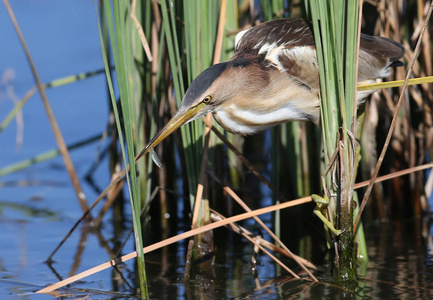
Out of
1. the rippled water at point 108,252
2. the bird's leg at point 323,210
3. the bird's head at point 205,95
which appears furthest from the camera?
the rippled water at point 108,252

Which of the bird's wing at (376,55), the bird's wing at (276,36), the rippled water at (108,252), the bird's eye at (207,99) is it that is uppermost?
the bird's wing at (276,36)

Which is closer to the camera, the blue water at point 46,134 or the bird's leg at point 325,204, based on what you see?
the bird's leg at point 325,204

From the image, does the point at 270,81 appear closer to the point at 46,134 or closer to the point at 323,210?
the point at 323,210

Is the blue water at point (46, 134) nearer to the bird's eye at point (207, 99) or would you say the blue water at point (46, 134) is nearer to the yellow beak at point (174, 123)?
the yellow beak at point (174, 123)

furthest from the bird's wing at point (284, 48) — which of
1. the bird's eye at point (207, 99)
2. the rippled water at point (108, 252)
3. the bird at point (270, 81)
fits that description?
the rippled water at point (108, 252)

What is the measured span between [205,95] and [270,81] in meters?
0.34

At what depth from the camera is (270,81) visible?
100 inches

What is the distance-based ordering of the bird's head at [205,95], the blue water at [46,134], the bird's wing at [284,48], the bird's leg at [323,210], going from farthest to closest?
the blue water at [46,134] → the bird's wing at [284,48] → the bird's leg at [323,210] → the bird's head at [205,95]

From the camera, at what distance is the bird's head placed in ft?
7.55

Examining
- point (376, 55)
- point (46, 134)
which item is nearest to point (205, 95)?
point (376, 55)

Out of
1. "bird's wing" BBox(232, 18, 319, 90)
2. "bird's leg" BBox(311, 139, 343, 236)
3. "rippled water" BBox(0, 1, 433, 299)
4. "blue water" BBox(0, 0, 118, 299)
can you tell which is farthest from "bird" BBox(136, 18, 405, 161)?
"blue water" BBox(0, 0, 118, 299)

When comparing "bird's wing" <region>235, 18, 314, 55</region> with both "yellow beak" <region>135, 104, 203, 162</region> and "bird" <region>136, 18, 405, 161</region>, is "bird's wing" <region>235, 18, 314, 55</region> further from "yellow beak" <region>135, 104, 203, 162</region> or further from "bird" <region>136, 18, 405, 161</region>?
"yellow beak" <region>135, 104, 203, 162</region>

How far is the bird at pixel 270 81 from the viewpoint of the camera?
8.16 ft

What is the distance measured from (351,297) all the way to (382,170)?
132cm
